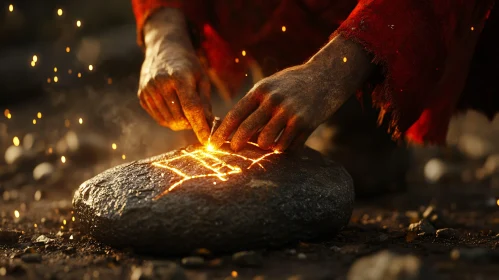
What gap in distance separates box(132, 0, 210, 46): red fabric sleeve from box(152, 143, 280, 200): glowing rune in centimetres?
88

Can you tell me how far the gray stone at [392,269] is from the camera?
135 cm

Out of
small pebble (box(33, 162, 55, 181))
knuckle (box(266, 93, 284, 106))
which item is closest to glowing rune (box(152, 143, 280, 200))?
knuckle (box(266, 93, 284, 106))

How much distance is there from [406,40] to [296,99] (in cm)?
50

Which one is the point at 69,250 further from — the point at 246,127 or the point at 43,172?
the point at 43,172

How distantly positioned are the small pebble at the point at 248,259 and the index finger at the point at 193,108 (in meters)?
0.64

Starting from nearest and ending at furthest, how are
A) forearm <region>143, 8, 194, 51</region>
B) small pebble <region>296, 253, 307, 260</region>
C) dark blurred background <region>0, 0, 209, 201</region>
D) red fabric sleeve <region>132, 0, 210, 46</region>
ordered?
small pebble <region>296, 253, 307, 260</region> → forearm <region>143, 8, 194, 51</region> → red fabric sleeve <region>132, 0, 210, 46</region> → dark blurred background <region>0, 0, 209, 201</region>

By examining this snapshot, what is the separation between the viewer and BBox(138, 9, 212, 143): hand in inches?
88.7

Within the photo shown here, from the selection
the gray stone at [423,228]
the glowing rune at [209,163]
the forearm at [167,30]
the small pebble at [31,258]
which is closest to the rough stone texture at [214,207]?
the glowing rune at [209,163]

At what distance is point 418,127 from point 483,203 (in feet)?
2.59

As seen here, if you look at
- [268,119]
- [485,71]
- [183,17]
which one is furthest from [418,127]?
[183,17]

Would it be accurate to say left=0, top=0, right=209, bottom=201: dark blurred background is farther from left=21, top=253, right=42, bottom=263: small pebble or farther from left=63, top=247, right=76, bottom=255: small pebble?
left=21, top=253, right=42, bottom=263: small pebble

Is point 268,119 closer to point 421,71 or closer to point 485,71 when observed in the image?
point 421,71

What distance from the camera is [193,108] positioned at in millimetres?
2238

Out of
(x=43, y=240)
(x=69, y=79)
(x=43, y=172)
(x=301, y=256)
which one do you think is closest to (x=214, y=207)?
(x=301, y=256)
